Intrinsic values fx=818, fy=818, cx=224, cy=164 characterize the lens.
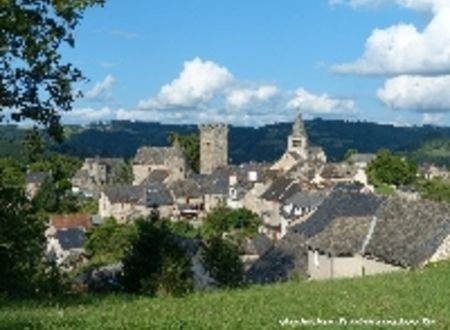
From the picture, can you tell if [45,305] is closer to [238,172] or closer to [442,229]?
[442,229]

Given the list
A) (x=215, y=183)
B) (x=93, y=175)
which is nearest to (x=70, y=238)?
(x=215, y=183)

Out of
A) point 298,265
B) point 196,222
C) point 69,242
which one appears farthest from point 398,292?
point 196,222

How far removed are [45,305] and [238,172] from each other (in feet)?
374

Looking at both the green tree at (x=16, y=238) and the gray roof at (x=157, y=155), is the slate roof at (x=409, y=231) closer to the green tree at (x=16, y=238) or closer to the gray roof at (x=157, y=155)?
the green tree at (x=16, y=238)

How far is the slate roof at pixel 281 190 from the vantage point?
362 ft

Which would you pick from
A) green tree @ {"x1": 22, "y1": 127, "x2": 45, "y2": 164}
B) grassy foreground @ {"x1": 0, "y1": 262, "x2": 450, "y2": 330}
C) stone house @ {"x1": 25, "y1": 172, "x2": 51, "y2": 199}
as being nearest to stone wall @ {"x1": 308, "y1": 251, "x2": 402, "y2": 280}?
grassy foreground @ {"x1": 0, "y1": 262, "x2": 450, "y2": 330}

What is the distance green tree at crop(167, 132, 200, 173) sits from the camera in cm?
16375

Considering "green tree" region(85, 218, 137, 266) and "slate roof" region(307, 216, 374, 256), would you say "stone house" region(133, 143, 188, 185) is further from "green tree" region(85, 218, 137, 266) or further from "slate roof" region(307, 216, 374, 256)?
"slate roof" region(307, 216, 374, 256)

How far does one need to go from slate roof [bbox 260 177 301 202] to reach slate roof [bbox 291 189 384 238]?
143 feet

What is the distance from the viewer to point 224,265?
Answer: 43.1 meters

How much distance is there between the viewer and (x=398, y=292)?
27438mm

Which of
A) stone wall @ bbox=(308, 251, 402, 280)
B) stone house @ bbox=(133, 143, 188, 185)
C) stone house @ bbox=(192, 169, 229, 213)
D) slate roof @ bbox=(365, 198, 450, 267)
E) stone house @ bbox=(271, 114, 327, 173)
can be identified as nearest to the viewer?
slate roof @ bbox=(365, 198, 450, 267)

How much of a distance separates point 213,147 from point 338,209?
315ft

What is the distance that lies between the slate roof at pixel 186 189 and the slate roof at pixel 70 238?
1618 inches
